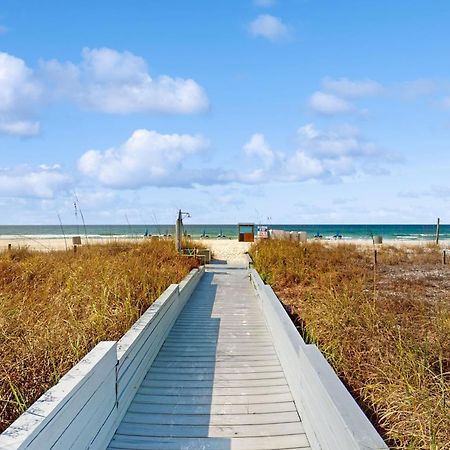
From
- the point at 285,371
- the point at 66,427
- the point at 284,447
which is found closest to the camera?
the point at 66,427

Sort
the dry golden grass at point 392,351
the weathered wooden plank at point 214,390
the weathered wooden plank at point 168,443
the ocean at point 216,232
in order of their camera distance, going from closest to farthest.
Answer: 1. the dry golden grass at point 392,351
2. the weathered wooden plank at point 168,443
3. the weathered wooden plank at point 214,390
4. the ocean at point 216,232

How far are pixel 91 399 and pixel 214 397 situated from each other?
130cm

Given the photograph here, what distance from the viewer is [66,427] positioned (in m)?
2.01

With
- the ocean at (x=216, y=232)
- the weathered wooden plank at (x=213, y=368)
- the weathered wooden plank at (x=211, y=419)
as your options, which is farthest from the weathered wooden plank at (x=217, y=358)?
the ocean at (x=216, y=232)

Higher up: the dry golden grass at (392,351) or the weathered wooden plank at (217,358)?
the dry golden grass at (392,351)

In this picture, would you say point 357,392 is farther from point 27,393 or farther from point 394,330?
point 27,393

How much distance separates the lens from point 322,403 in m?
2.51

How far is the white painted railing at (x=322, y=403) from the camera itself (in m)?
2.03

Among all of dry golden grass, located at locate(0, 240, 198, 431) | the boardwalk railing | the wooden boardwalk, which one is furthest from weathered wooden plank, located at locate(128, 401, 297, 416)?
dry golden grass, located at locate(0, 240, 198, 431)

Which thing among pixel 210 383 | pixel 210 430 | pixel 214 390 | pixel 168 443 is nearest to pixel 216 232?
pixel 210 383

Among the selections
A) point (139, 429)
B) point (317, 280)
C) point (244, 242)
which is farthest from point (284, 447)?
point (244, 242)

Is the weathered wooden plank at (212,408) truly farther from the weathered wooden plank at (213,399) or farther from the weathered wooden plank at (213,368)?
the weathered wooden plank at (213,368)

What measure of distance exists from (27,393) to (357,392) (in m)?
2.28

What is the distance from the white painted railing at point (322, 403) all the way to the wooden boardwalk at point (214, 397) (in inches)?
5.7
